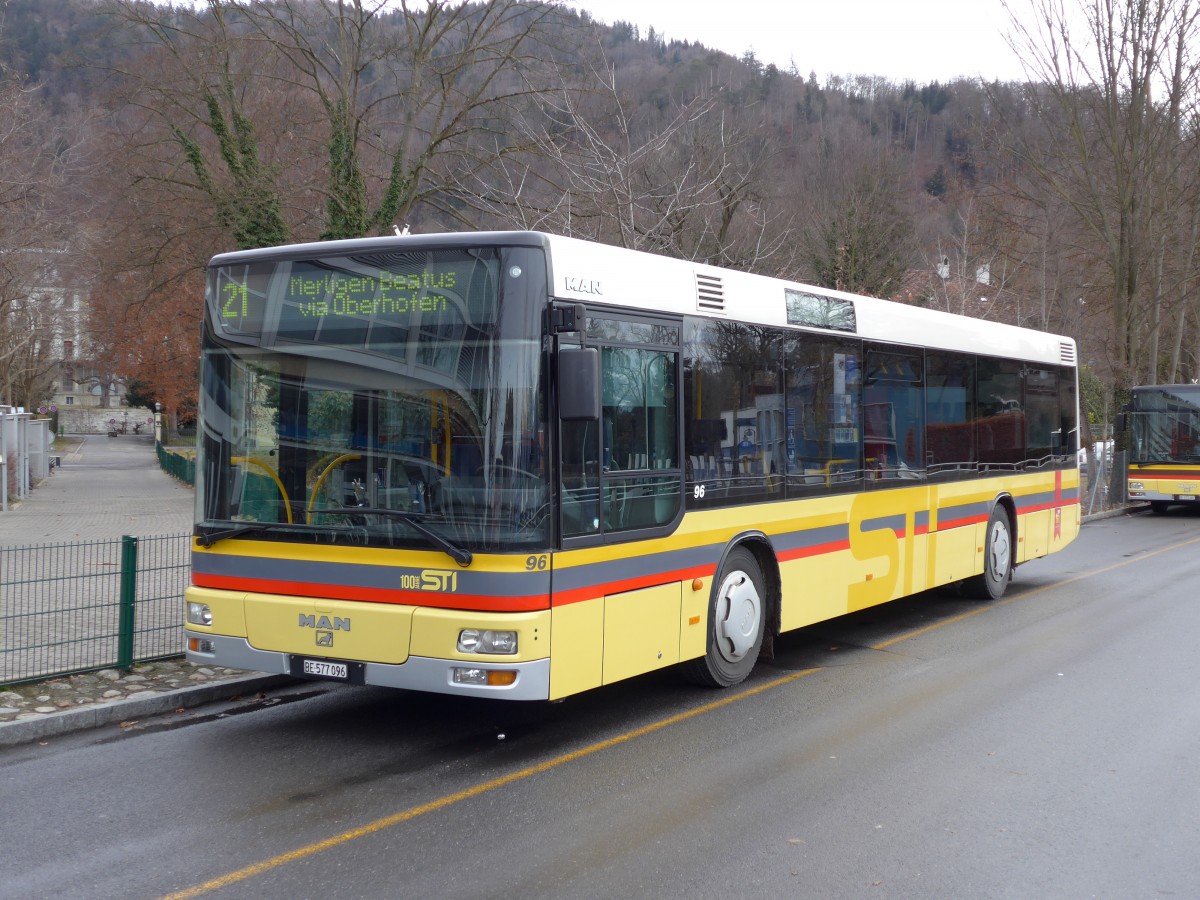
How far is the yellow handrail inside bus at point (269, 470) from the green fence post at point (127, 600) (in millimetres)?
1778

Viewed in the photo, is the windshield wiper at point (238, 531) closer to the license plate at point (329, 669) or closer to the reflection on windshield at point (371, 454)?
the reflection on windshield at point (371, 454)

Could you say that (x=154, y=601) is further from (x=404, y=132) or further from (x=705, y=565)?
(x=404, y=132)

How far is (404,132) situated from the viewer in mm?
19969

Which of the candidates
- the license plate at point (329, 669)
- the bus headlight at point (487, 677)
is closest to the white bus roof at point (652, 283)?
the bus headlight at point (487, 677)

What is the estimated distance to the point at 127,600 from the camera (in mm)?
8375

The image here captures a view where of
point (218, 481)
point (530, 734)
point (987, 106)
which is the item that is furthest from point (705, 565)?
point (987, 106)

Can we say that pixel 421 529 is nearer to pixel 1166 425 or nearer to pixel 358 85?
pixel 358 85

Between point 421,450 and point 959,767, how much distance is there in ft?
11.5

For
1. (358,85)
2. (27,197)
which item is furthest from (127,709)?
(27,197)

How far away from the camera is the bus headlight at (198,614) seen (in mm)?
7086

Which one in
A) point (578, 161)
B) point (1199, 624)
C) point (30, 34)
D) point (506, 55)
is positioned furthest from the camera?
point (30, 34)

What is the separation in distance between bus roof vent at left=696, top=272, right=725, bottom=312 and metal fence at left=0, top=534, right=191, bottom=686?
4232mm

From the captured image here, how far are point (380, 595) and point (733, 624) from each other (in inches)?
110

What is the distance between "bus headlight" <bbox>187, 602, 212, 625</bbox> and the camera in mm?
7086
